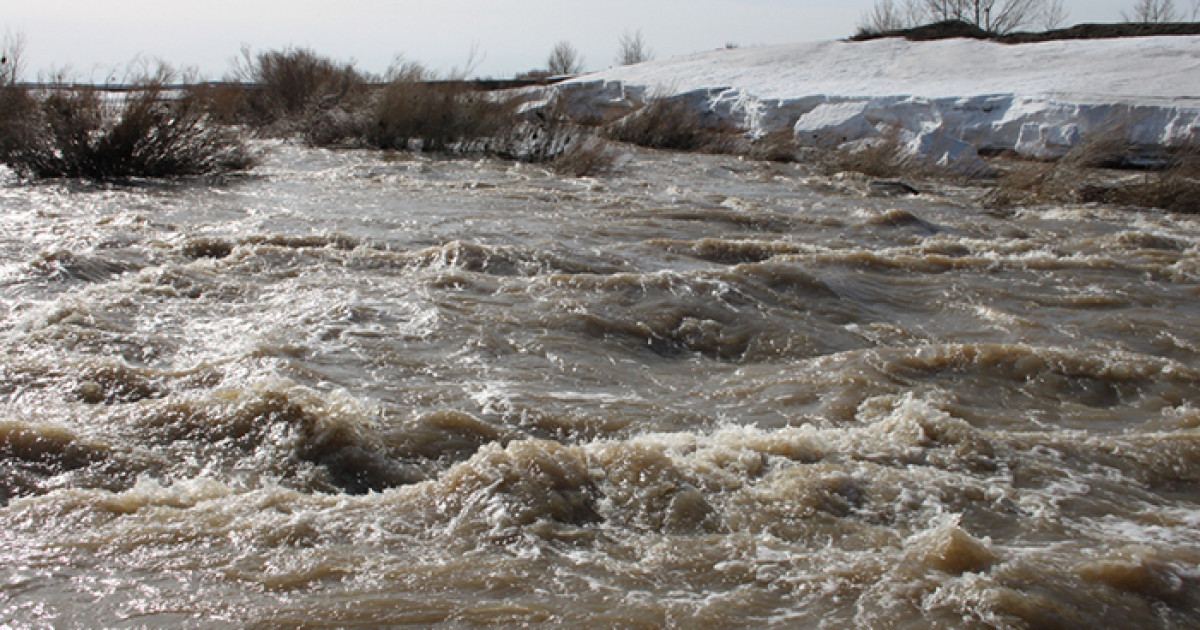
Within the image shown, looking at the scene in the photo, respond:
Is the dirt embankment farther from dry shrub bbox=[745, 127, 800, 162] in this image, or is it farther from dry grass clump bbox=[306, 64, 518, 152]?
dry grass clump bbox=[306, 64, 518, 152]

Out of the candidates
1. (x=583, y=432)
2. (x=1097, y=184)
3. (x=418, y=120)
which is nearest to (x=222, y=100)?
(x=418, y=120)

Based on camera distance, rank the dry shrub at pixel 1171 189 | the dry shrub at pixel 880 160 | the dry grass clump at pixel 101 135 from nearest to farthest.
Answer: the dry grass clump at pixel 101 135 < the dry shrub at pixel 1171 189 < the dry shrub at pixel 880 160

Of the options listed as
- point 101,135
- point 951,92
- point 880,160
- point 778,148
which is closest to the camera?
point 101,135

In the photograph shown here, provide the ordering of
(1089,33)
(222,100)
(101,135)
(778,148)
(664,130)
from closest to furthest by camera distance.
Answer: (101,135), (222,100), (778,148), (664,130), (1089,33)

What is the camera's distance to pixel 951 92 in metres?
16.6

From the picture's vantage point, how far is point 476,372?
431cm

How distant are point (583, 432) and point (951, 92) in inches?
597

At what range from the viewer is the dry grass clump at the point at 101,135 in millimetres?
10016

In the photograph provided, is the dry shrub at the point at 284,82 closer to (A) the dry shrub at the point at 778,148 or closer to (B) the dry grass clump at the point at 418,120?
(B) the dry grass clump at the point at 418,120

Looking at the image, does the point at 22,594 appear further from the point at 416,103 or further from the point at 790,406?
the point at 416,103

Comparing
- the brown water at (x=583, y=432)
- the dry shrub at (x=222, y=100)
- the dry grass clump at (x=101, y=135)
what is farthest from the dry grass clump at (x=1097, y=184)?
the dry shrub at (x=222, y=100)

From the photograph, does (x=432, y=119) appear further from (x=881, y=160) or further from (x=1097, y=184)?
(x=1097, y=184)

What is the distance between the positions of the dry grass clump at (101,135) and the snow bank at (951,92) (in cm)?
925

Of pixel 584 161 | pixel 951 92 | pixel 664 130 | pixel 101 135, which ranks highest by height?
pixel 101 135
